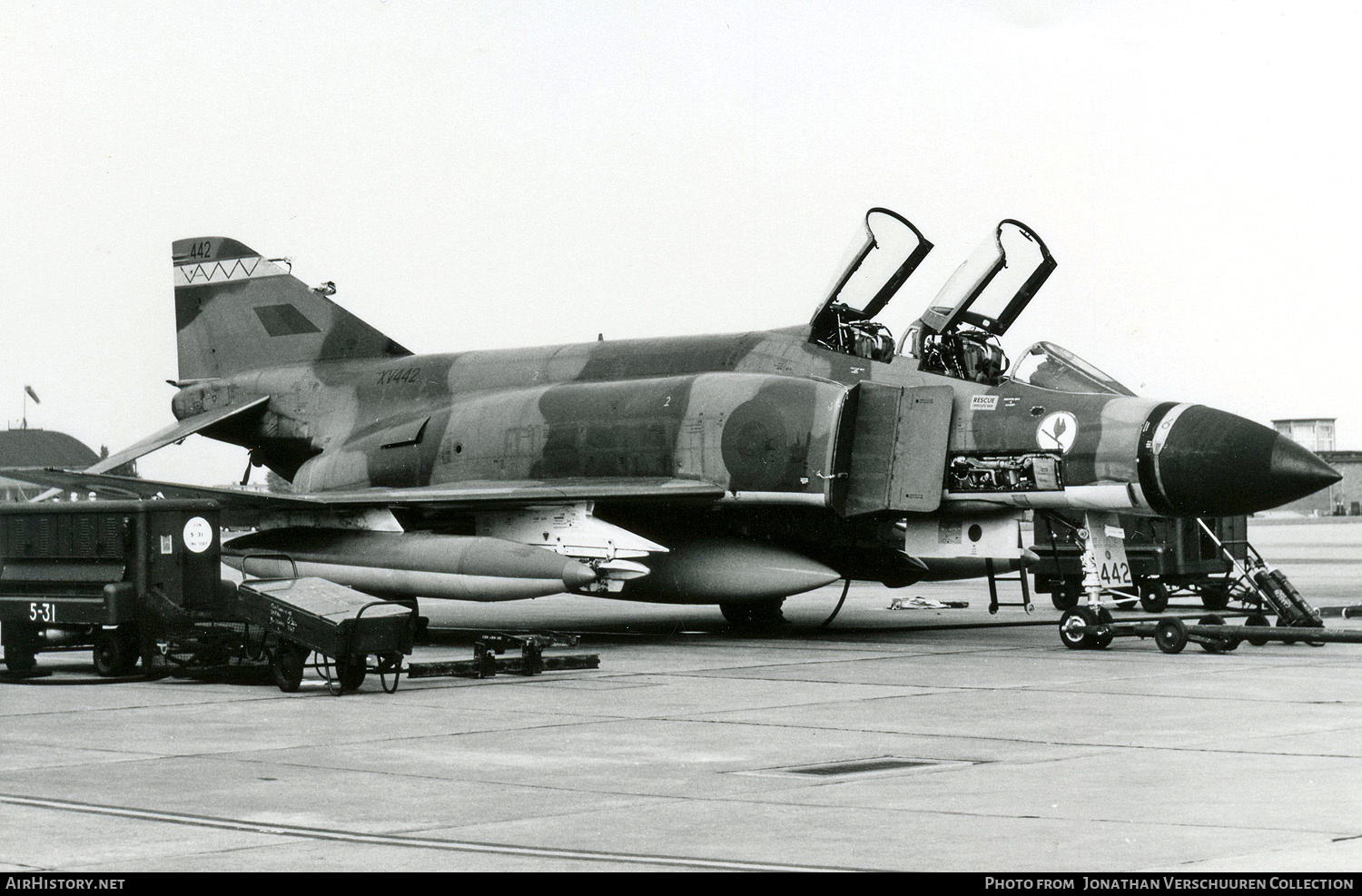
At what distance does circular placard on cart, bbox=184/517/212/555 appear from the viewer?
12578 mm

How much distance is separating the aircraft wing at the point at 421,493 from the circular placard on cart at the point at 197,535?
7.56 feet

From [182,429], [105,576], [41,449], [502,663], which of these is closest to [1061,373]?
[502,663]

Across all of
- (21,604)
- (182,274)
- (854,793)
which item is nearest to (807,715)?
(854,793)

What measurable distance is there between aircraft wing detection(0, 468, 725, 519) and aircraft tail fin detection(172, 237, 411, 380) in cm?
414

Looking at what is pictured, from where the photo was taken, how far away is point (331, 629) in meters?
11.0

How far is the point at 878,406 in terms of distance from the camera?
49.2ft

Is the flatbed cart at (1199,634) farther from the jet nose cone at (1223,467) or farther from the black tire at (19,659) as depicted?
the black tire at (19,659)

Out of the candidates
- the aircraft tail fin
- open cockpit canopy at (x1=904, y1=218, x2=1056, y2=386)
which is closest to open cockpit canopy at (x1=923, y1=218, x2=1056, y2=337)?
open cockpit canopy at (x1=904, y1=218, x2=1056, y2=386)

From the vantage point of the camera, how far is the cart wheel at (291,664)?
11398 millimetres

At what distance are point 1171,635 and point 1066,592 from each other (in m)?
6.29

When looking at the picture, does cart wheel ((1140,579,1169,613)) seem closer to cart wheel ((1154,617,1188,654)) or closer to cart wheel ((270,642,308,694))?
cart wheel ((1154,617,1188,654))

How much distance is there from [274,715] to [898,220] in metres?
8.41

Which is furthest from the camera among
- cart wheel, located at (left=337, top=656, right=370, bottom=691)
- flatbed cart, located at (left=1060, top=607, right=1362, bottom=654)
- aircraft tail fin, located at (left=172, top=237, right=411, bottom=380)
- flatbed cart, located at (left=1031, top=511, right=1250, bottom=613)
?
aircraft tail fin, located at (left=172, top=237, right=411, bottom=380)
